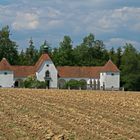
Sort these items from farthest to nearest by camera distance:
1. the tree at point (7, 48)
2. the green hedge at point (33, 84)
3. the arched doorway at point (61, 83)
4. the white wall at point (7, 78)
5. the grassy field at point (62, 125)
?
the tree at point (7, 48), the arched doorway at point (61, 83), the white wall at point (7, 78), the green hedge at point (33, 84), the grassy field at point (62, 125)

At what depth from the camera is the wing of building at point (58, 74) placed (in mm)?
109000

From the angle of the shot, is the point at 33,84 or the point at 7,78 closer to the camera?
the point at 33,84

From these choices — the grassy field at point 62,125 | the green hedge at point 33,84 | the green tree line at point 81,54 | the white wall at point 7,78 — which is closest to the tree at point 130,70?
the green tree line at point 81,54

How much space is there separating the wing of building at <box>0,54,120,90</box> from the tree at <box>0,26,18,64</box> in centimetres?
1207

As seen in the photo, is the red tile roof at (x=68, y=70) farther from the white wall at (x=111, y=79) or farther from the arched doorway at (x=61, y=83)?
the arched doorway at (x=61, y=83)

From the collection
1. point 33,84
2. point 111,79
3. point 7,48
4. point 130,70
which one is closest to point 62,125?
point 33,84

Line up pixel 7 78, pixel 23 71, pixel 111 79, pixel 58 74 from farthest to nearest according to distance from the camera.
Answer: pixel 58 74, pixel 23 71, pixel 111 79, pixel 7 78

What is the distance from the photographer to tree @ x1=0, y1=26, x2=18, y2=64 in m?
124

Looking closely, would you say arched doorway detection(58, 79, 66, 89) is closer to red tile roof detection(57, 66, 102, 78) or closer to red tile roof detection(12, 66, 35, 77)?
red tile roof detection(57, 66, 102, 78)

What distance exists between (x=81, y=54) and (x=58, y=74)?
72.9 feet

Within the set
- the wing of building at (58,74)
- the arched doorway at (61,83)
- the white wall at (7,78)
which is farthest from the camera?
the wing of building at (58,74)

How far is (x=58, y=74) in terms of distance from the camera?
113312 millimetres

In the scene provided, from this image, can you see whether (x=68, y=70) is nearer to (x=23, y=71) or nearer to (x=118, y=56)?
(x=23, y=71)

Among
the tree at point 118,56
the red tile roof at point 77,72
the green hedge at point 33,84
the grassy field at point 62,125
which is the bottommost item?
the grassy field at point 62,125
